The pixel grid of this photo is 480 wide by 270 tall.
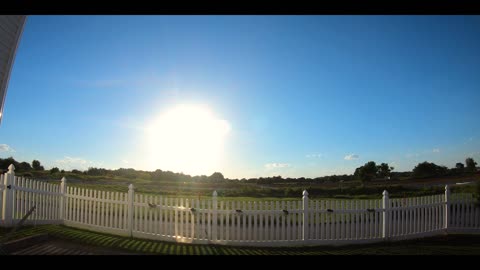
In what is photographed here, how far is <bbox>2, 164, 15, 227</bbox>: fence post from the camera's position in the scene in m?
8.12

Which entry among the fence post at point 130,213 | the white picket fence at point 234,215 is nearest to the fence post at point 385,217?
the white picket fence at point 234,215

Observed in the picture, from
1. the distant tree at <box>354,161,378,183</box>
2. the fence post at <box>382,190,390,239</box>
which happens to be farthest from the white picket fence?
the distant tree at <box>354,161,378,183</box>

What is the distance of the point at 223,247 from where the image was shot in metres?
7.63

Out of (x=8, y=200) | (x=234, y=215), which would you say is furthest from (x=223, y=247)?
→ (x=8, y=200)

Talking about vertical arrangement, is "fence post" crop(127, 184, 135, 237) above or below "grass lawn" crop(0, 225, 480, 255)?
above

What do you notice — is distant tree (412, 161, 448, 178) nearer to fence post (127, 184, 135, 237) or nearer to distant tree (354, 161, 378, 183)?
distant tree (354, 161, 378, 183)

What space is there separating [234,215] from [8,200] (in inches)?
246

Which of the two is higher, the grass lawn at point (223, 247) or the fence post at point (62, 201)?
the fence post at point (62, 201)

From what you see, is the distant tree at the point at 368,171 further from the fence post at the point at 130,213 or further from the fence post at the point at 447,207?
the fence post at the point at 130,213

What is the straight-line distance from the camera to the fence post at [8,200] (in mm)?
8125

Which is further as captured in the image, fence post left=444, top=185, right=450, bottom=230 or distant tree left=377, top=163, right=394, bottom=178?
distant tree left=377, top=163, right=394, bottom=178
